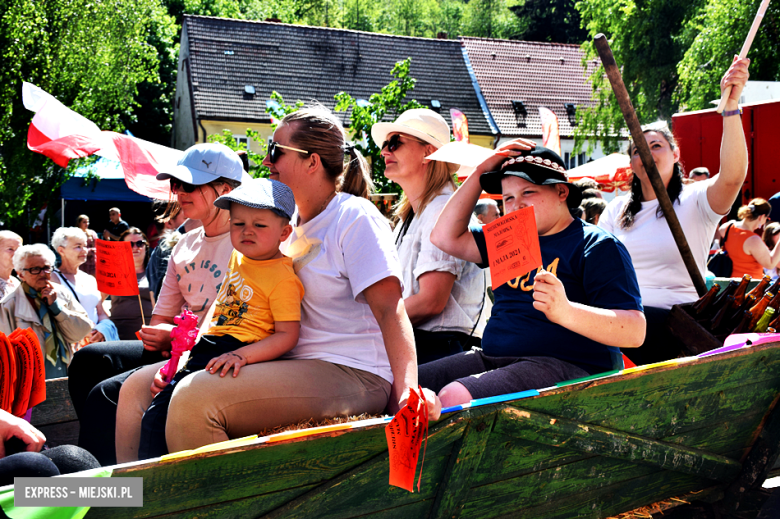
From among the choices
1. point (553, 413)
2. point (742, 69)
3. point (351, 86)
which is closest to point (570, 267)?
point (553, 413)

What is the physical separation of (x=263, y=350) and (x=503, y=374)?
0.92 m

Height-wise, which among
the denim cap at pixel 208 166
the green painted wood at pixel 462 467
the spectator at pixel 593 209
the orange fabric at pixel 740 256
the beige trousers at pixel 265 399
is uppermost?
the denim cap at pixel 208 166

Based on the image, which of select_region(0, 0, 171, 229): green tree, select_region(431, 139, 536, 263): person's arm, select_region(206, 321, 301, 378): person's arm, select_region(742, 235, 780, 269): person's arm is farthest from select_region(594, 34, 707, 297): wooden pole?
select_region(0, 0, 171, 229): green tree

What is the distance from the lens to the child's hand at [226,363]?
2.02m

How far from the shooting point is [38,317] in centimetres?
441

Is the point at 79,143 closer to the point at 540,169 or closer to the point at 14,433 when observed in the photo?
the point at 14,433

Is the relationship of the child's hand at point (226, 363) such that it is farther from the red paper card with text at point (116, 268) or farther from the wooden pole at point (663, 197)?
the wooden pole at point (663, 197)

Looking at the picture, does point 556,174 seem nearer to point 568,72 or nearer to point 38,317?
point 38,317

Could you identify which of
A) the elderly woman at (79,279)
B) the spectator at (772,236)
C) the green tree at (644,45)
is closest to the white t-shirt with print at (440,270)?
the elderly woman at (79,279)

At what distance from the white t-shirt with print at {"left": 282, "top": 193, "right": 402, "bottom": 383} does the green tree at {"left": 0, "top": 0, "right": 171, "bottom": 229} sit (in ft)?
39.2

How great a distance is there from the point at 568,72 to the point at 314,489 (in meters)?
28.8

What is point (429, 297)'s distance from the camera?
294 centimetres

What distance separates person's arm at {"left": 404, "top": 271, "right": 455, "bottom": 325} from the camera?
9.60 feet

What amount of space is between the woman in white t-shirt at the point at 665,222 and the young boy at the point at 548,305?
1.02 m
